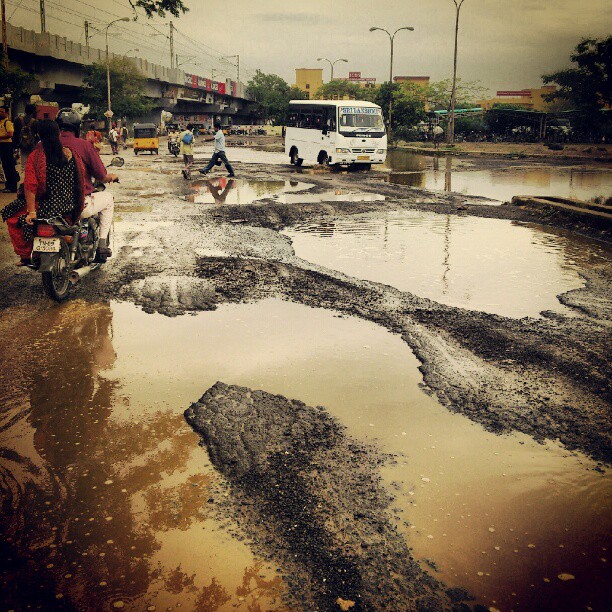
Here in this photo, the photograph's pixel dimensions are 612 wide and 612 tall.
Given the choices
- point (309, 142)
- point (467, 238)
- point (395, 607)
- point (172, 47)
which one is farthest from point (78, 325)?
point (172, 47)

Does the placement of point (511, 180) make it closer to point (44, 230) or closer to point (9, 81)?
point (9, 81)

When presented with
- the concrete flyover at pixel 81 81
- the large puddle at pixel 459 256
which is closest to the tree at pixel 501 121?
the concrete flyover at pixel 81 81

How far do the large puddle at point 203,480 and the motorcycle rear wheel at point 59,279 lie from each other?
1.04 metres

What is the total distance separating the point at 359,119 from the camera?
2619cm

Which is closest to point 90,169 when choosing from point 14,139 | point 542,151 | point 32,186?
point 32,186

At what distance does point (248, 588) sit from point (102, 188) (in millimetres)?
6471

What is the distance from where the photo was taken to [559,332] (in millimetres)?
6199

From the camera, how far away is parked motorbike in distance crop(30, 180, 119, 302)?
672 centimetres

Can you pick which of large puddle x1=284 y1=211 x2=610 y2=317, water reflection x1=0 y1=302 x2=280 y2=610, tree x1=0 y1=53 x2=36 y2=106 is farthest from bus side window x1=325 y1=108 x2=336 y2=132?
water reflection x1=0 y1=302 x2=280 y2=610

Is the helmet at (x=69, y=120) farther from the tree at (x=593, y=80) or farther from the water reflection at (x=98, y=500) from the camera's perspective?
the tree at (x=593, y=80)

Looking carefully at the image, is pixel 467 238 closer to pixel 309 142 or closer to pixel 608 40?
pixel 309 142

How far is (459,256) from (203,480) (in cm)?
707

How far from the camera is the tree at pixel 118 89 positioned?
63.7 metres

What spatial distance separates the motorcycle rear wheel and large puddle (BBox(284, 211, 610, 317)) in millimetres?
3419
